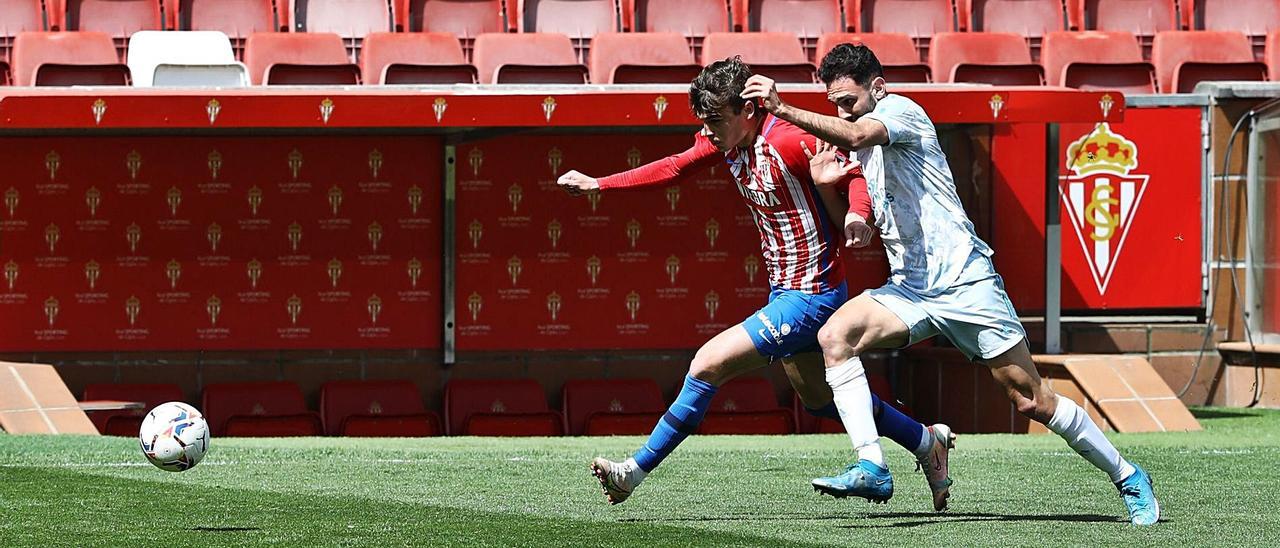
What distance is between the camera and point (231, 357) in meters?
13.4

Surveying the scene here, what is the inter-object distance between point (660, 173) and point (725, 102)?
475 mm

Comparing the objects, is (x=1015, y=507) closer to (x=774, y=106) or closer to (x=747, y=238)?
(x=774, y=106)

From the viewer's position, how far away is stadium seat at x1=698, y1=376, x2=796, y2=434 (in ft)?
43.8

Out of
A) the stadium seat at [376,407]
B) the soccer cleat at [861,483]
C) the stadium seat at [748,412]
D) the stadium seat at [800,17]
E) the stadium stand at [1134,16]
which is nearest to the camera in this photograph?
the soccer cleat at [861,483]

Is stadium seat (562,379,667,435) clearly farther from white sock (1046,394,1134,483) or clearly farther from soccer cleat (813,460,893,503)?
soccer cleat (813,460,893,503)

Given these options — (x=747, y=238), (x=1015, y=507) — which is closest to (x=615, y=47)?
(x=747, y=238)

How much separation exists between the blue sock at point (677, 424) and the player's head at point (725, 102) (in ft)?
2.78

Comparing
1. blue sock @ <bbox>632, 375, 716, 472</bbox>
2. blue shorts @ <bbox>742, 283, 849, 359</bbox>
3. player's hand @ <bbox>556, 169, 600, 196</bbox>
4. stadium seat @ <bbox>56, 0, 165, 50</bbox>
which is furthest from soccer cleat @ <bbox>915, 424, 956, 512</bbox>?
stadium seat @ <bbox>56, 0, 165, 50</bbox>

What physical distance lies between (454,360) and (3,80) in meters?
3.90

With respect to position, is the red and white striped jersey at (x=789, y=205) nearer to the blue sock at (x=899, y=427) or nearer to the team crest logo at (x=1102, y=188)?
the blue sock at (x=899, y=427)

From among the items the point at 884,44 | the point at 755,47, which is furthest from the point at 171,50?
the point at 884,44

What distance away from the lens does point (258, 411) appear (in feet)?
43.0

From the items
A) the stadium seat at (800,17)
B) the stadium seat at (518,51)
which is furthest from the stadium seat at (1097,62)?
the stadium seat at (518,51)

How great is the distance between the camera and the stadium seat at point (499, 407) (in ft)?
43.3
